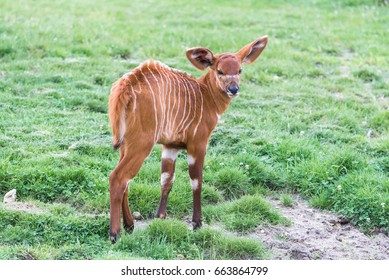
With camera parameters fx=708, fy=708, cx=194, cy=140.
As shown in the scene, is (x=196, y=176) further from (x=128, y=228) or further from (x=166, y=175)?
(x=128, y=228)

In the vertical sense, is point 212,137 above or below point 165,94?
below

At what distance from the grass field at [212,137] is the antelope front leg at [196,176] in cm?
16

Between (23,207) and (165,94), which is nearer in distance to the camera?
(165,94)

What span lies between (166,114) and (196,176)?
26.0 inches

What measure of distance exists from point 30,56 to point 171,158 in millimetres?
5208

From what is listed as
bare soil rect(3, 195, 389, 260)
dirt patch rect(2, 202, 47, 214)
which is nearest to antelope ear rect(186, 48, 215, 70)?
bare soil rect(3, 195, 389, 260)

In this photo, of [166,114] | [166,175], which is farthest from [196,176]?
[166,114]

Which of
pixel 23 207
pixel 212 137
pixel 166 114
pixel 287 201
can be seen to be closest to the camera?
pixel 166 114

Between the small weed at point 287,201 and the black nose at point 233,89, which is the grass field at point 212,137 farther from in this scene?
the black nose at point 233,89

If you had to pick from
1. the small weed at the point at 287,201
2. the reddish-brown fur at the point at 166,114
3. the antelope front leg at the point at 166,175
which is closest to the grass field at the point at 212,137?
the small weed at the point at 287,201

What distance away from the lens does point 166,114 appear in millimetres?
6184

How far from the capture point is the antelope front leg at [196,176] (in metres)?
6.39

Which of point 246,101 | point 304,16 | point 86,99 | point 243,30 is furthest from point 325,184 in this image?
point 304,16

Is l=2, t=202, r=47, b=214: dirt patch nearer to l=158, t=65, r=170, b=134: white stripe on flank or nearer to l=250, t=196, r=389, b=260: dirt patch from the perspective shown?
l=158, t=65, r=170, b=134: white stripe on flank
